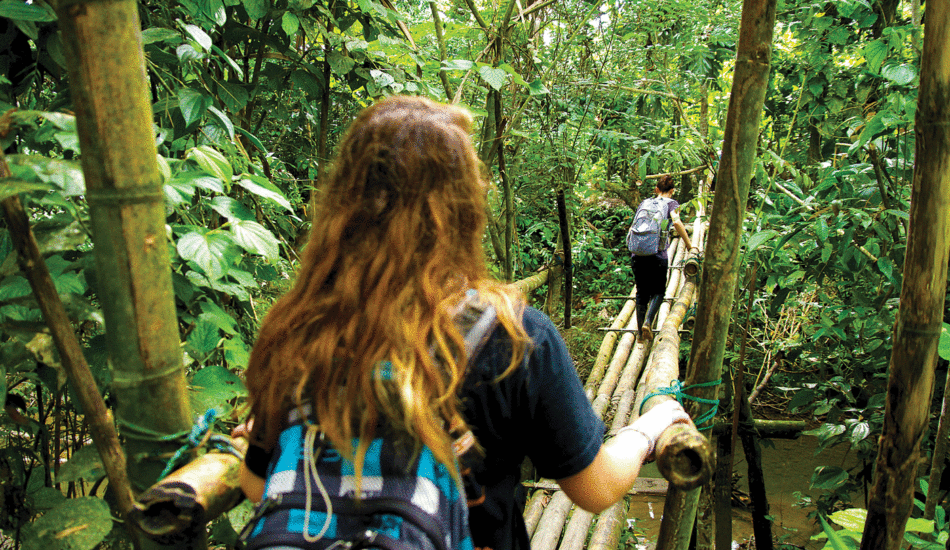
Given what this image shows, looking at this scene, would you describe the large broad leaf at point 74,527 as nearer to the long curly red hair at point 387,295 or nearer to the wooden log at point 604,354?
the long curly red hair at point 387,295


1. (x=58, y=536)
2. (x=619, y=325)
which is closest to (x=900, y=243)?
(x=58, y=536)

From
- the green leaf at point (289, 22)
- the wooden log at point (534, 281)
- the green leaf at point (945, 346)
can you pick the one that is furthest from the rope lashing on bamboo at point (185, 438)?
the wooden log at point (534, 281)

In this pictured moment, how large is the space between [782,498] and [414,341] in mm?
6427

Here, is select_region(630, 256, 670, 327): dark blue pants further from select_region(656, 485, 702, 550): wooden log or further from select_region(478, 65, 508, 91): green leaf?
select_region(656, 485, 702, 550): wooden log

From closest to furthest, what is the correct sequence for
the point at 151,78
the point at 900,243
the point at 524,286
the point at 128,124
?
the point at 128,124
the point at 151,78
the point at 900,243
the point at 524,286

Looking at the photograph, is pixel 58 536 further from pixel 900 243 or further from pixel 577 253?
pixel 577 253

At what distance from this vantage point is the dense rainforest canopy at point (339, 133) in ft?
3.51

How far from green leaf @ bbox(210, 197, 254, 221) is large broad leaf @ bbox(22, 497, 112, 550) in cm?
55

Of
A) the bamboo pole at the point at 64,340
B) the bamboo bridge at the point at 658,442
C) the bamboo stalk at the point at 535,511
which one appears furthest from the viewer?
the bamboo stalk at the point at 535,511

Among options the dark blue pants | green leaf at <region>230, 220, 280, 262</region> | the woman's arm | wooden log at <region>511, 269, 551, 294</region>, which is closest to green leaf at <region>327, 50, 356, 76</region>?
green leaf at <region>230, 220, 280, 262</region>

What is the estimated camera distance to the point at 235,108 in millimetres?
1674

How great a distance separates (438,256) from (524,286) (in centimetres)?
333

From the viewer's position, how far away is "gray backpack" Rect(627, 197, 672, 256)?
4.30 meters

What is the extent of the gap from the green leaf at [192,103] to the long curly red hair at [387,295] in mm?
681
